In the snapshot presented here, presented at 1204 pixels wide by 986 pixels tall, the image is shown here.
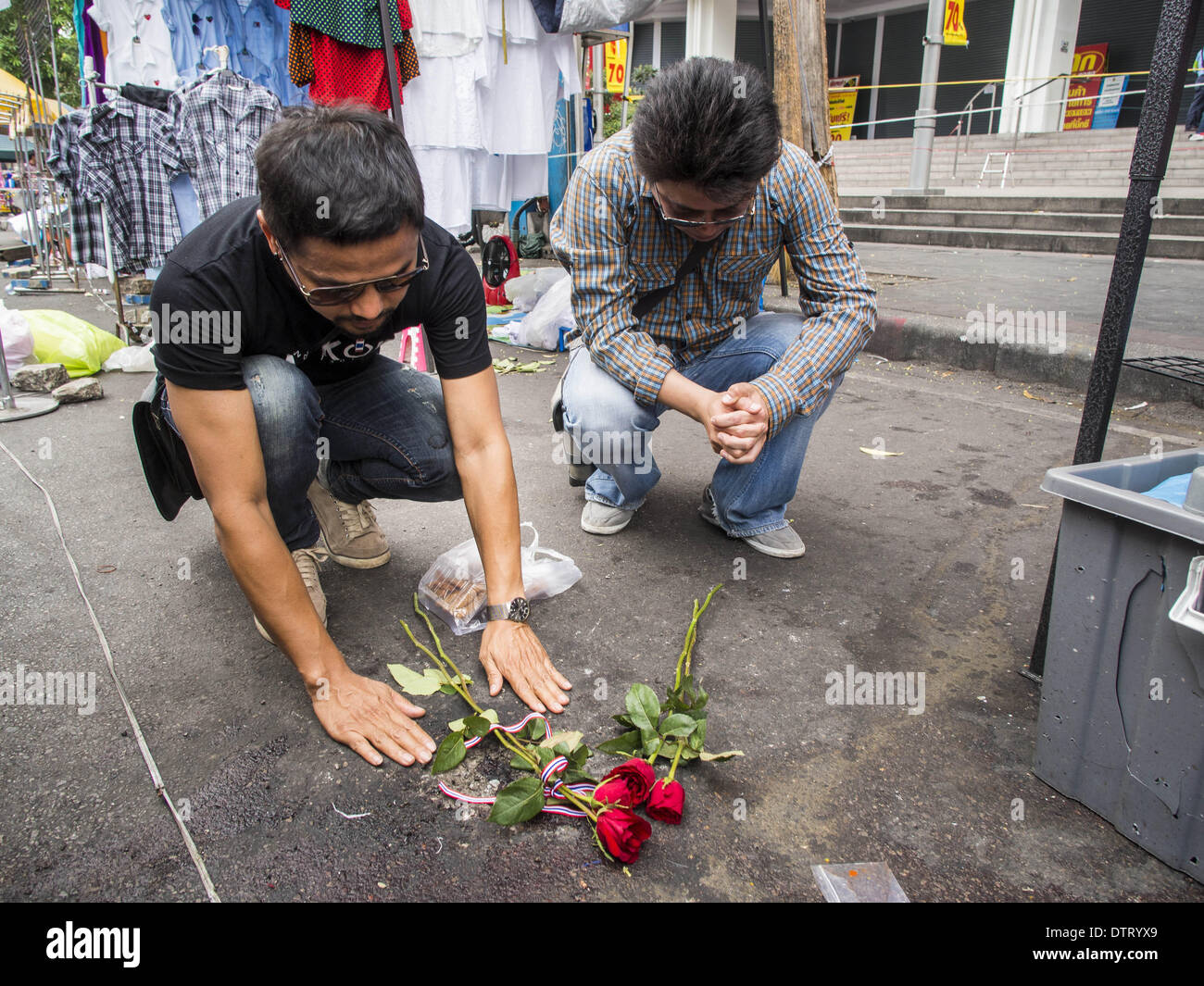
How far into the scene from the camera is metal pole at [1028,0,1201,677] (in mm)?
1326

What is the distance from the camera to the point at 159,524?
8.47ft

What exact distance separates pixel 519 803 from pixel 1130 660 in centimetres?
101

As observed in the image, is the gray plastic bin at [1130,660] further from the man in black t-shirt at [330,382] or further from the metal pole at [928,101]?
the metal pole at [928,101]

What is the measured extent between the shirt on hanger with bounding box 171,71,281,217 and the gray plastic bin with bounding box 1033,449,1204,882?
14.2 feet

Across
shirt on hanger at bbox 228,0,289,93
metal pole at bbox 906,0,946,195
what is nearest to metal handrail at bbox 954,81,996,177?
metal pole at bbox 906,0,946,195

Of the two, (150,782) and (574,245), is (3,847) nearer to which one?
(150,782)

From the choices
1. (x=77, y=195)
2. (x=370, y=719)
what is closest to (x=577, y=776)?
(x=370, y=719)

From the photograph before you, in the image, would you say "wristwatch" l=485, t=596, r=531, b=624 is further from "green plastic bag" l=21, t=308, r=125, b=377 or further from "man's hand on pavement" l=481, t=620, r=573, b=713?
"green plastic bag" l=21, t=308, r=125, b=377

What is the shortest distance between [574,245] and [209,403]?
1.08 m

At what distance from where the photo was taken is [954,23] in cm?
1005

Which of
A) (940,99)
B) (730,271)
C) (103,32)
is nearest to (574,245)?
(730,271)

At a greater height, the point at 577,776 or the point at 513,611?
the point at 513,611

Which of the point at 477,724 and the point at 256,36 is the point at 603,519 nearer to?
the point at 477,724

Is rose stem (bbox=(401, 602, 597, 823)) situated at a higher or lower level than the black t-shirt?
lower
